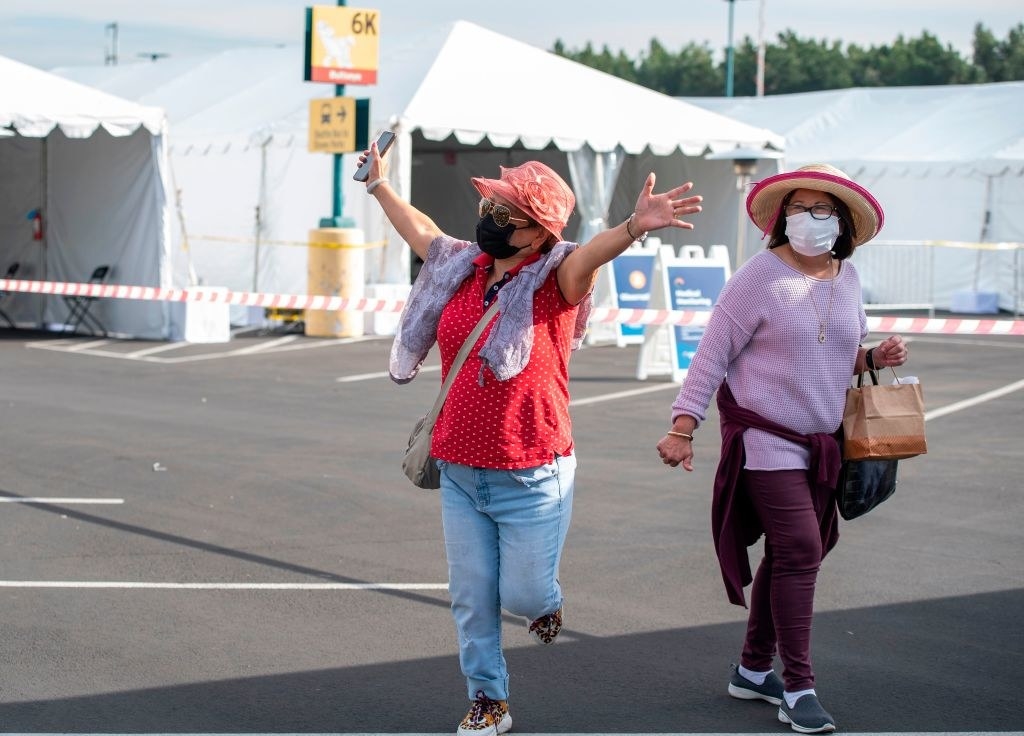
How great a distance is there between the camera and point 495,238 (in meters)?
4.47

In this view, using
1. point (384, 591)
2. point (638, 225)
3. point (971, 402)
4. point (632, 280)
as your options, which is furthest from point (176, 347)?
point (638, 225)

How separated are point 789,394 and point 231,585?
2.97 meters

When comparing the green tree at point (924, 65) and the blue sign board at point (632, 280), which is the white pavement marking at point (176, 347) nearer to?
the blue sign board at point (632, 280)

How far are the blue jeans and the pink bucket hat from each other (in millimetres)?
766

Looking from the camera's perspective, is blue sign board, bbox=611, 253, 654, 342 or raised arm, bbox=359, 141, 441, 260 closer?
raised arm, bbox=359, 141, 441, 260

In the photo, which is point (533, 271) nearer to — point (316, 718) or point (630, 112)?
point (316, 718)

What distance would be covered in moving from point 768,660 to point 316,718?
1569 millimetres

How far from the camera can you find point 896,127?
2995cm

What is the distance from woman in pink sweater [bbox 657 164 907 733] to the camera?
4.82m

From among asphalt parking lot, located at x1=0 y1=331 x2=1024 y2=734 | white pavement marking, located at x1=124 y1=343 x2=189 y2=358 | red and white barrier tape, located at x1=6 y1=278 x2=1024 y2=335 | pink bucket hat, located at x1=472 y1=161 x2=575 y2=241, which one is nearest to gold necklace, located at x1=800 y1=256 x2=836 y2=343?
pink bucket hat, located at x1=472 y1=161 x2=575 y2=241

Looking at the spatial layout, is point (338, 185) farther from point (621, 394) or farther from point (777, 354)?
point (777, 354)

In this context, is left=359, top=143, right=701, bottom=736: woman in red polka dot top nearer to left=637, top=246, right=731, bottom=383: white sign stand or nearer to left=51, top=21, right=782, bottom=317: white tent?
Answer: left=637, top=246, right=731, bottom=383: white sign stand

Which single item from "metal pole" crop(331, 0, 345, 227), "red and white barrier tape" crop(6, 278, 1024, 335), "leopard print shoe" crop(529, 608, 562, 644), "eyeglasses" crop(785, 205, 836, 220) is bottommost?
"leopard print shoe" crop(529, 608, 562, 644)

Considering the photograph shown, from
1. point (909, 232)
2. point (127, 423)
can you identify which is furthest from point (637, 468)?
point (909, 232)
